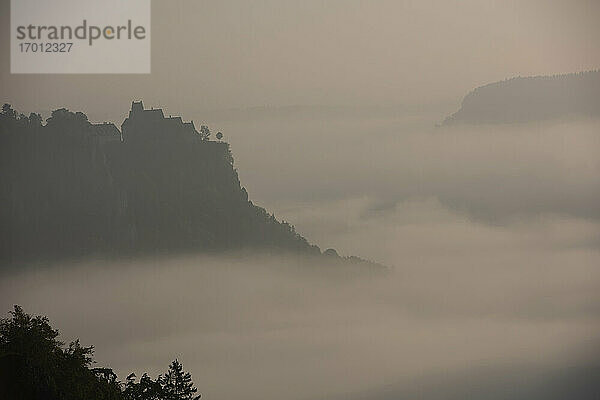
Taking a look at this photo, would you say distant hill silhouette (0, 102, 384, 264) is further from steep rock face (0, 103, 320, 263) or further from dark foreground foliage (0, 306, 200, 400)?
dark foreground foliage (0, 306, 200, 400)

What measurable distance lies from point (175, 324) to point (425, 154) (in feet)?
6.68

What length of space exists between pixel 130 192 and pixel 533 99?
9.20 ft

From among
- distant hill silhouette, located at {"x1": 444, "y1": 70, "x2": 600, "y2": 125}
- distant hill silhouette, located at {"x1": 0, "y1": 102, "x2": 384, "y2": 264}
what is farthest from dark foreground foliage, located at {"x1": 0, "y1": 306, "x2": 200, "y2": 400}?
distant hill silhouette, located at {"x1": 444, "y1": 70, "x2": 600, "y2": 125}

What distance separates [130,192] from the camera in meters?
5.86

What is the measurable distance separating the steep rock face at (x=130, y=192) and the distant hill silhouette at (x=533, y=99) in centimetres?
149

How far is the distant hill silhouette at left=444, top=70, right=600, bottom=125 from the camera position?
574 centimetres

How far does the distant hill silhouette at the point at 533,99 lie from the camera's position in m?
5.74

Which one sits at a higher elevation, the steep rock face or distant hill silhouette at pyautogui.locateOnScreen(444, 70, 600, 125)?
distant hill silhouette at pyautogui.locateOnScreen(444, 70, 600, 125)

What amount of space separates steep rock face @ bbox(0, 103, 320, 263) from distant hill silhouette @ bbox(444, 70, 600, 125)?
149 centimetres

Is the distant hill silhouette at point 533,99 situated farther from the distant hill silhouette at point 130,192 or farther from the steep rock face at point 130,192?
the steep rock face at point 130,192

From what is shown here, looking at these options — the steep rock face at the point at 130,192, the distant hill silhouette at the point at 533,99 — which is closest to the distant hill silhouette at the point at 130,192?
the steep rock face at the point at 130,192

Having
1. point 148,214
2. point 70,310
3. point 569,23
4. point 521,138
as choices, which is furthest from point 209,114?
point 569,23

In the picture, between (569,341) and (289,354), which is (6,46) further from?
(569,341)

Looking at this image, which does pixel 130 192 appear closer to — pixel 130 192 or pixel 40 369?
pixel 130 192
